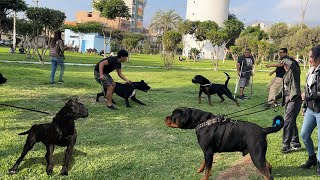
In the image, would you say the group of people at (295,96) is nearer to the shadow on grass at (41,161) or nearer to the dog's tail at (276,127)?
the dog's tail at (276,127)

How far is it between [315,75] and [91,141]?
379 cm

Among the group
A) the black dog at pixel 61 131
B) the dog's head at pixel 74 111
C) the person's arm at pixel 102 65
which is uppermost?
the person's arm at pixel 102 65

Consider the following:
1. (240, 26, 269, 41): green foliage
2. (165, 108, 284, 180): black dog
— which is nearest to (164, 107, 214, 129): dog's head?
(165, 108, 284, 180): black dog

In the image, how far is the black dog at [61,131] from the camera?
15.1 ft

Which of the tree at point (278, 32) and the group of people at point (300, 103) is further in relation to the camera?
the tree at point (278, 32)

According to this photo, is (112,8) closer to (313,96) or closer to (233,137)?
(313,96)

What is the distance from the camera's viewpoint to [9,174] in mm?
4746

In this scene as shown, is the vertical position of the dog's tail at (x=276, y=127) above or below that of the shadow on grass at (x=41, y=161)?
above

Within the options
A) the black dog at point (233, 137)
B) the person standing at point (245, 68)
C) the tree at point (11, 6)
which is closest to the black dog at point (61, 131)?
the black dog at point (233, 137)

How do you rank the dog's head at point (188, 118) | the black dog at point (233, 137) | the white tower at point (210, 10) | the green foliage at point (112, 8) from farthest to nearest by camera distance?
the white tower at point (210, 10) < the green foliage at point (112, 8) < the dog's head at point (188, 118) < the black dog at point (233, 137)

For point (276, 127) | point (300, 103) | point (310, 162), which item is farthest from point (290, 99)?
point (276, 127)

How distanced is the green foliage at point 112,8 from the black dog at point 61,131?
85.2 feet

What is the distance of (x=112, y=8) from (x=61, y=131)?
26232 millimetres

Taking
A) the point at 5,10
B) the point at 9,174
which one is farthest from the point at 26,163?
the point at 5,10
